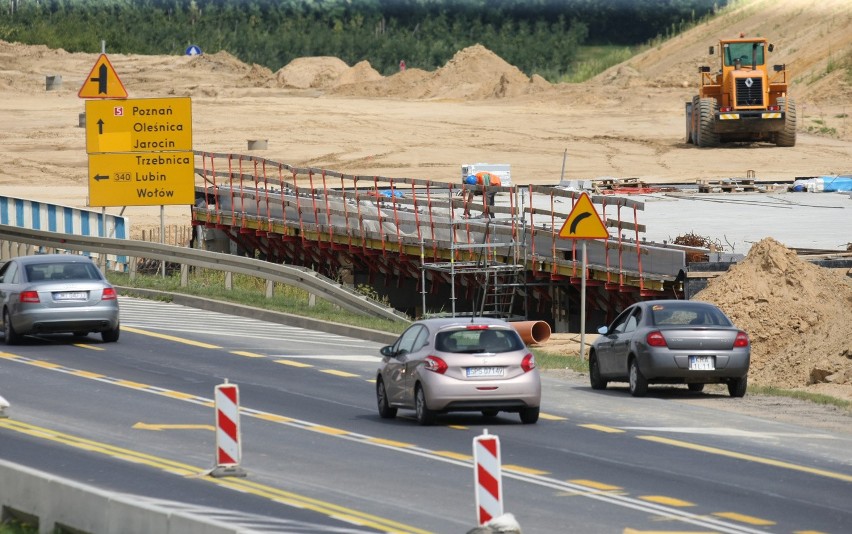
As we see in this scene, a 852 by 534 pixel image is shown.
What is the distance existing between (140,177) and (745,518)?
26166 mm

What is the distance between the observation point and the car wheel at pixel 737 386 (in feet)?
73.3

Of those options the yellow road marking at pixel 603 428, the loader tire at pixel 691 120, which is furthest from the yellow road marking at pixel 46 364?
the loader tire at pixel 691 120


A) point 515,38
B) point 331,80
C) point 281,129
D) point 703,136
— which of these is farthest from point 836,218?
point 515,38

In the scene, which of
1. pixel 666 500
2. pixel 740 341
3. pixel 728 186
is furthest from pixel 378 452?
pixel 728 186

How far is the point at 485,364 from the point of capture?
18875 mm

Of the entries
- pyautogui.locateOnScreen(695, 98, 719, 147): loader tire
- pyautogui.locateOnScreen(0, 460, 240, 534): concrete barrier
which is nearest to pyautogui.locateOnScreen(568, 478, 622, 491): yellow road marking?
pyautogui.locateOnScreen(0, 460, 240, 534): concrete barrier

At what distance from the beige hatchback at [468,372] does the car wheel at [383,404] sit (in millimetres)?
386

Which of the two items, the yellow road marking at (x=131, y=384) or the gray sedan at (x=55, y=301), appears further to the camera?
the gray sedan at (x=55, y=301)

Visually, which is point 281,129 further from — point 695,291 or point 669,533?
point 669,533

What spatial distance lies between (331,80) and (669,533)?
84.3m

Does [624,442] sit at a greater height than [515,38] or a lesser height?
lesser

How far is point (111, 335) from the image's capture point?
89.6 feet

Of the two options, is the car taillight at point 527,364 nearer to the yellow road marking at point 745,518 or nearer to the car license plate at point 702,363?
the car license plate at point 702,363

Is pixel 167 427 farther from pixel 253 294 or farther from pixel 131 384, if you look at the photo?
pixel 253 294
